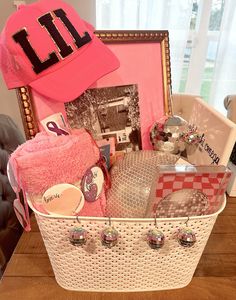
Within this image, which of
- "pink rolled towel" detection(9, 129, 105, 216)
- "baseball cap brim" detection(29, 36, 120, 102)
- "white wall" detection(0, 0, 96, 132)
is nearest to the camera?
"pink rolled towel" detection(9, 129, 105, 216)

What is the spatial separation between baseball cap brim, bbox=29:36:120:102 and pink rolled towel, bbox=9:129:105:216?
0.32ft

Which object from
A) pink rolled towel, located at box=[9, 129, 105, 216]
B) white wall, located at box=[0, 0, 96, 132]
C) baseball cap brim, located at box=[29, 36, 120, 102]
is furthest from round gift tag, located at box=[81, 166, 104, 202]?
white wall, located at box=[0, 0, 96, 132]

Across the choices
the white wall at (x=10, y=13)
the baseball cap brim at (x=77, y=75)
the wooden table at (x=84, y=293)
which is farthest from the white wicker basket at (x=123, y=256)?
the white wall at (x=10, y=13)

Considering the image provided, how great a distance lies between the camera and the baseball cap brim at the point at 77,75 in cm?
52

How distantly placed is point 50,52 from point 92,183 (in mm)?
250

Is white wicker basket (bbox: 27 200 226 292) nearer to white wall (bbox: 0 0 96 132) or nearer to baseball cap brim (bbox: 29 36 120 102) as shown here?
baseball cap brim (bbox: 29 36 120 102)

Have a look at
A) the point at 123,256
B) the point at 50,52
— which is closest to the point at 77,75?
the point at 50,52

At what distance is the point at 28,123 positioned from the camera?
0.56m

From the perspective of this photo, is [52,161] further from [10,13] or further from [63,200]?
[10,13]

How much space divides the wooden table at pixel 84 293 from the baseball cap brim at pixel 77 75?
0.31m

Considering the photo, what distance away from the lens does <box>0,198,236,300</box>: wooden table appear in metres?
0.49

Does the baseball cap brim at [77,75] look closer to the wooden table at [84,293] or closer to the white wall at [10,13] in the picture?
the wooden table at [84,293]

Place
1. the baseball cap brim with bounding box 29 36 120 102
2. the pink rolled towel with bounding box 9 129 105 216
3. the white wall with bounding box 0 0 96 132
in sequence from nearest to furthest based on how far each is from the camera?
1. the pink rolled towel with bounding box 9 129 105 216
2. the baseball cap brim with bounding box 29 36 120 102
3. the white wall with bounding box 0 0 96 132

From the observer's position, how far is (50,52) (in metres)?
0.51
